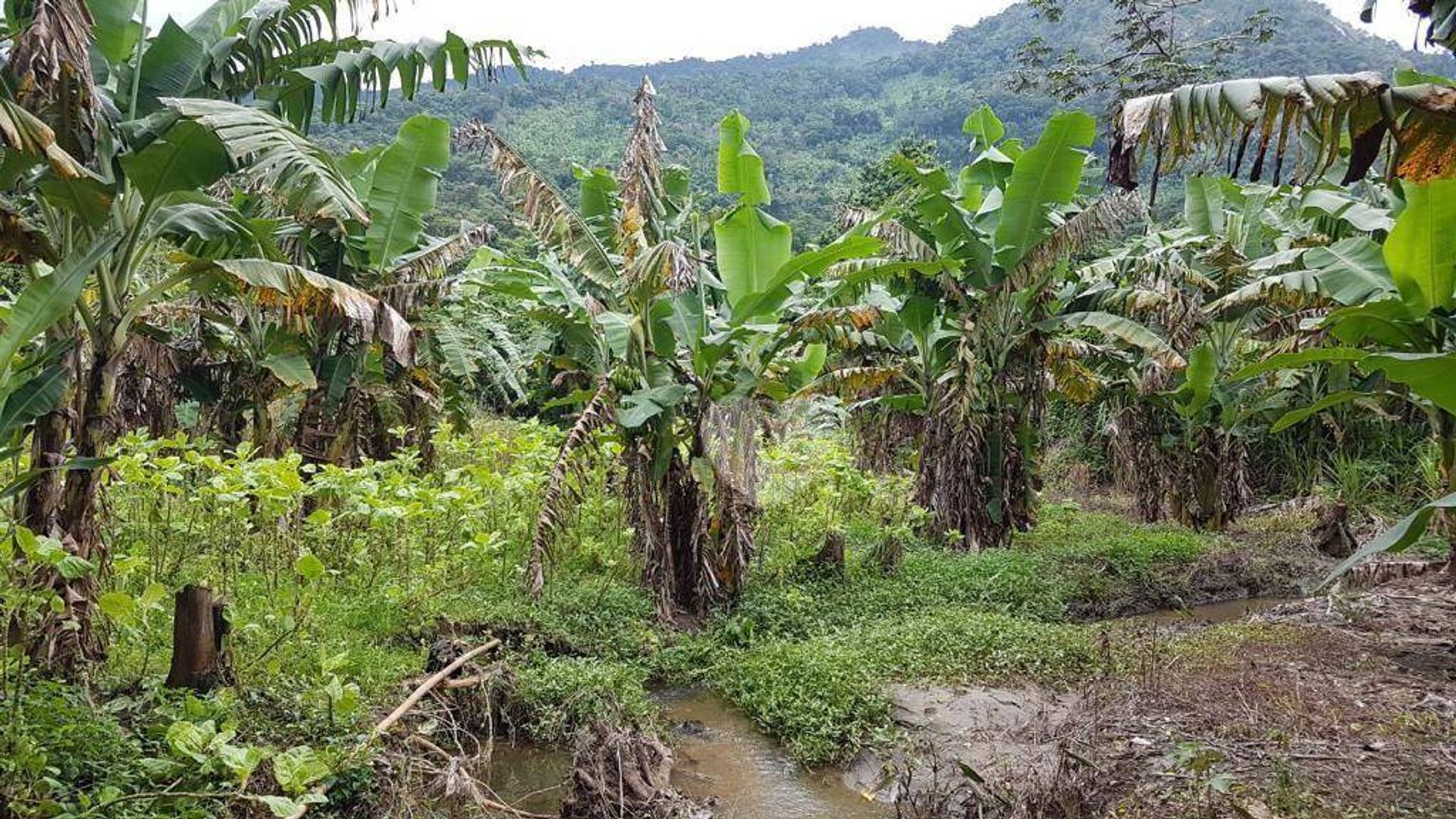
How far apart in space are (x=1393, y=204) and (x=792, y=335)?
4598mm

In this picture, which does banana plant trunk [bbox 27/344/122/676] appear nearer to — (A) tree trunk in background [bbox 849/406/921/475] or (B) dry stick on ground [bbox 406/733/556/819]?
(B) dry stick on ground [bbox 406/733/556/819]

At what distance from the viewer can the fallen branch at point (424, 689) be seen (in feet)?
12.5

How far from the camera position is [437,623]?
5.64 m

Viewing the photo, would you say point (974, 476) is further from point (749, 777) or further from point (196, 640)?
point (196, 640)

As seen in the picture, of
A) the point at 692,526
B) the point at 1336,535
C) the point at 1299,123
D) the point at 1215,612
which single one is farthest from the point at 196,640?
the point at 1336,535

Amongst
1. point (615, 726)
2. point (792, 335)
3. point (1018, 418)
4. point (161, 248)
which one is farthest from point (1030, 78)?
point (615, 726)

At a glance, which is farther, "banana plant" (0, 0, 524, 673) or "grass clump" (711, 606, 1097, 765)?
"grass clump" (711, 606, 1097, 765)

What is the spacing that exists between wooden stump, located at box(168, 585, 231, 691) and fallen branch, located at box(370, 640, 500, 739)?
2.42ft

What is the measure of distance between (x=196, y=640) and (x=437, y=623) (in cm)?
180

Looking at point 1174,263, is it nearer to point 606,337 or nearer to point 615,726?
point 606,337

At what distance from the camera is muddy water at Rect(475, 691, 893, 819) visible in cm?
424

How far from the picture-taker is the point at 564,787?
169 inches

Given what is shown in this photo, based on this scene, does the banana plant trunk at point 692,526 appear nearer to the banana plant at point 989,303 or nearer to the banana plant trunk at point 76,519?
the banana plant at point 989,303

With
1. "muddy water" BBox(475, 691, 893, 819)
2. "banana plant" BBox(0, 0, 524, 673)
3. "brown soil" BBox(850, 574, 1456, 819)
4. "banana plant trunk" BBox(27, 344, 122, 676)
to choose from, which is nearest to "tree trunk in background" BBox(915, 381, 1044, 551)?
"brown soil" BBox(850, 574, 1456, 819)
